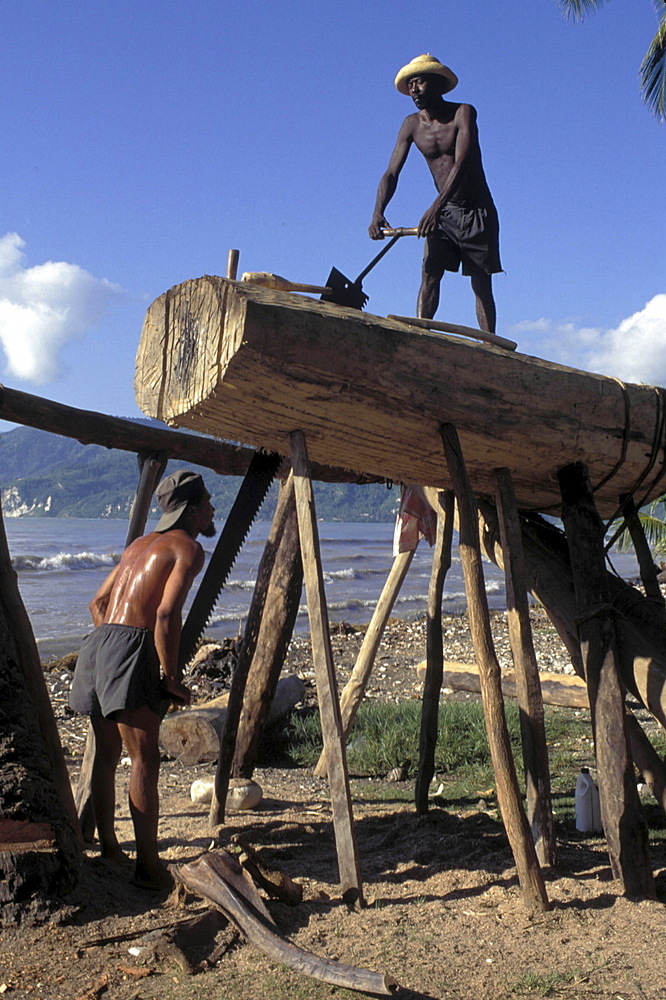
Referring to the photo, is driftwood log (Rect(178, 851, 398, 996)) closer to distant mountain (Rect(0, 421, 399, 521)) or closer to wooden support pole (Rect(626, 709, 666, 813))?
wooden support pole (Rect(626, 709, 666, 813))

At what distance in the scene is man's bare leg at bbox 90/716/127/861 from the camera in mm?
4043

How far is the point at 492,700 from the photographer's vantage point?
3949 mm

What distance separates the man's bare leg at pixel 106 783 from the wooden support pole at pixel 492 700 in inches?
69.1

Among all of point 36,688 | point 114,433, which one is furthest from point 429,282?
point 36,688

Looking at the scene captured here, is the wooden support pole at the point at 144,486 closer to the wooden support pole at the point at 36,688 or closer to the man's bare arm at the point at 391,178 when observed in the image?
the wooden support pole at the point at 36,688

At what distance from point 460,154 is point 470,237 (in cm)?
50

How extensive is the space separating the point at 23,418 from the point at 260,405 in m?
1.87

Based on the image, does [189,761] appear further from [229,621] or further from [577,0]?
[577,0]

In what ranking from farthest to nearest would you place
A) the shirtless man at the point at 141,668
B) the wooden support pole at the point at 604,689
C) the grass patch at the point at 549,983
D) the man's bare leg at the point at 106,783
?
1. the man's bare leg at the point at 106,783
2. the wooden support pole at the point at 604,689
3. the shirtless man at the point at 141,668
4. the grass patch at the point at 549,983

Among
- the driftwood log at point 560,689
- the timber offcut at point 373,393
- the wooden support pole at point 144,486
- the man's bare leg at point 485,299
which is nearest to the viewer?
the timber offcut at point 373,393

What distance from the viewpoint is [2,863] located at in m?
3.14

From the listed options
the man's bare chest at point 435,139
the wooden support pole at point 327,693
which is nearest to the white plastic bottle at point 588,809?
the wooden support pole at point 327,693

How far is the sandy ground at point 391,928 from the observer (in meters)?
2.92

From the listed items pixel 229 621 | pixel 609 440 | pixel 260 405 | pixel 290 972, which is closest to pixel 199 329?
pixel 260 405
